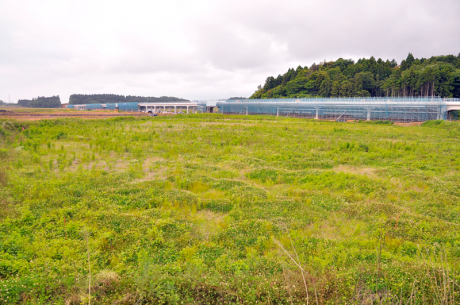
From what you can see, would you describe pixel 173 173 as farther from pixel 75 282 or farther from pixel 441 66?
pixel 441 66

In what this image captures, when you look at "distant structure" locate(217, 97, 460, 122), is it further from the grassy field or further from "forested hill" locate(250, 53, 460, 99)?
the grassy field

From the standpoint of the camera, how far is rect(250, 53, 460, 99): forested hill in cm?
6025

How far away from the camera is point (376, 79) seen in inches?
3056

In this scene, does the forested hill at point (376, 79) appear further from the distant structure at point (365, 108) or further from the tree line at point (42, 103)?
the tree line at point (42, 103)

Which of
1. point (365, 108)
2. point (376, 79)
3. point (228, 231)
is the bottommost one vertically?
point (228, 231)

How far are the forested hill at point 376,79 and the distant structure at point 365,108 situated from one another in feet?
49.8

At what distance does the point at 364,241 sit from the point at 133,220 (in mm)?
6116

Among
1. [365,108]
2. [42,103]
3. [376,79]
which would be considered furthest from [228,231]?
[42,103]

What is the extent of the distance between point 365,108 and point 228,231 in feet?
176

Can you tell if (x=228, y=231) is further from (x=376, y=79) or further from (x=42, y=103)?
(x=42, y=103)

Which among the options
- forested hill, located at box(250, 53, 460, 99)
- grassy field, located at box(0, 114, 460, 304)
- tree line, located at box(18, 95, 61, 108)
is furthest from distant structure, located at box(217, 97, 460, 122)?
tree line, located at box(18, 95, 61, 108)

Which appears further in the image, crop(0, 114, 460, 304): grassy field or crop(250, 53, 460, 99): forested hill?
crop(250, 53, 460, 99): forested hill

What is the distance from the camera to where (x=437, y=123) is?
36906 millimetres

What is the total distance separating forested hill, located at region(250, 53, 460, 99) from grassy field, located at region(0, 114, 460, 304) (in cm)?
5875
